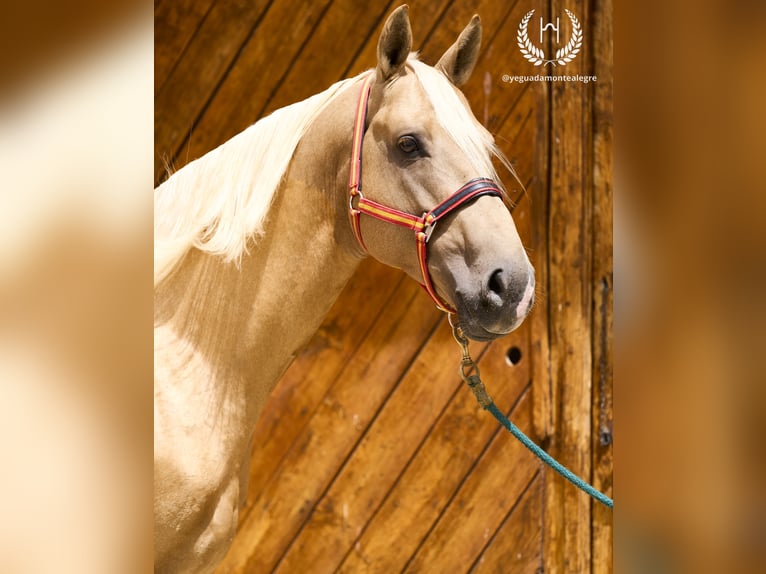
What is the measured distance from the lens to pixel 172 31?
4.26ft

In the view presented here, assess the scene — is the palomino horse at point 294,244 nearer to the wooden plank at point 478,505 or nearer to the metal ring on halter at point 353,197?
the metal ring on halter at point 353,197

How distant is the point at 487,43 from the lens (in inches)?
51.8

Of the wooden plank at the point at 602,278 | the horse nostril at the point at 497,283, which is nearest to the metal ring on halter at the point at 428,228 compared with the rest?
the horse nostril at the point at 497,283

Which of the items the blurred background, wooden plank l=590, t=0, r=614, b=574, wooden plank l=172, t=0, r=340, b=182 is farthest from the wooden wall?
wooden plank l=172, t=0, r=340, b=182

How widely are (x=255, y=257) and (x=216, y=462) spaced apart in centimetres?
30

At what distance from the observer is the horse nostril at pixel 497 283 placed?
95cm

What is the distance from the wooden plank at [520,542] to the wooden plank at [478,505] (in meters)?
0.02

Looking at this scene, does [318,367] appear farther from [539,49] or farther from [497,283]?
[539,49]

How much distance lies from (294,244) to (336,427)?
1.65 feet

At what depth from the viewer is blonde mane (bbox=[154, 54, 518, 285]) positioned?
3.33 ft
